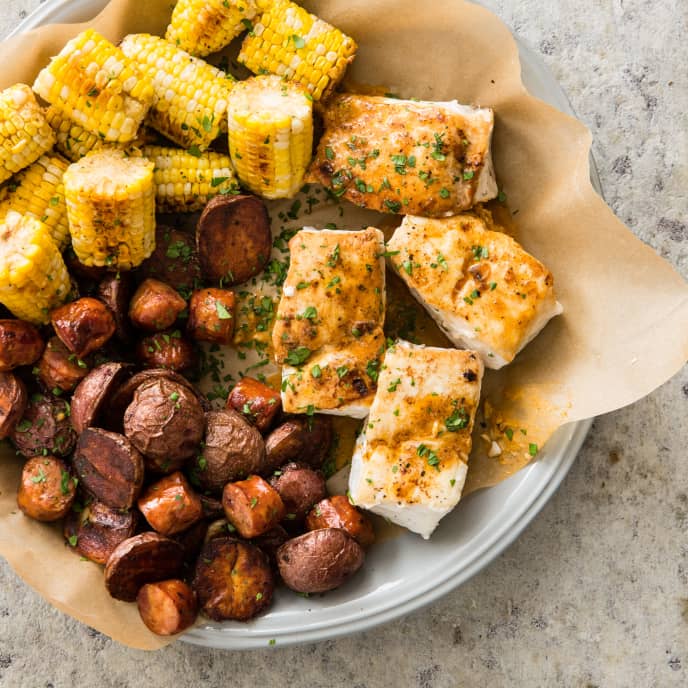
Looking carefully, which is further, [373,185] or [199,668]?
[199,668]

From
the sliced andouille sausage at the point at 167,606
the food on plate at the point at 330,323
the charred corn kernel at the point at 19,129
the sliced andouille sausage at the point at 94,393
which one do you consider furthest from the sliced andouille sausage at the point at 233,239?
the sliced andouille sausage at the point at 167,606

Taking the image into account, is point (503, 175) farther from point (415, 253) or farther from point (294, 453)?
point (294, 453)

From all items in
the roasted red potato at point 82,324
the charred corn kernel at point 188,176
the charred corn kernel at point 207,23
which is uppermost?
the charred corn kernel at point 207,23

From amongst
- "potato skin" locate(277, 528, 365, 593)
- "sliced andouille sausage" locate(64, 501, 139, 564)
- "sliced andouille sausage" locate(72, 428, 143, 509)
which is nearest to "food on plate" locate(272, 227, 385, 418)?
"potato skin" locate(277, 528, 365, 593)

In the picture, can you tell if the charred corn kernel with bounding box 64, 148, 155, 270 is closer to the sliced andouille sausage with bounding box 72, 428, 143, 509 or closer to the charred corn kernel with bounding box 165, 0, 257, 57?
the charred corn kernel with bounding box 165, 0, 257, 57

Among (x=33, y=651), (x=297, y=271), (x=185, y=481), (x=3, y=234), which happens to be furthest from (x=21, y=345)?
(x=33, y=651)

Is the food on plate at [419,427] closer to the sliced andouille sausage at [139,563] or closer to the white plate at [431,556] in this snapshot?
the white plate at [431,556]
